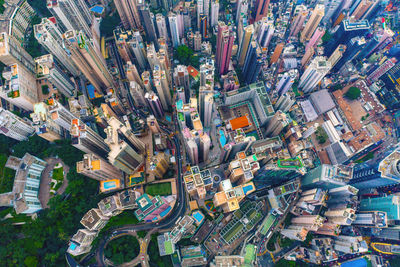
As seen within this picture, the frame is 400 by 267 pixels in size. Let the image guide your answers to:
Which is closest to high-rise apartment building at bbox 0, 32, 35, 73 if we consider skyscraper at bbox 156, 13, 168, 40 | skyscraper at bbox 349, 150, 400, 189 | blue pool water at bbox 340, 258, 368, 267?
skyscraper at bbox 156, 13, 168, 40

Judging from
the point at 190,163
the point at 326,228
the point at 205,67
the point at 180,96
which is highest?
the point at 205,67

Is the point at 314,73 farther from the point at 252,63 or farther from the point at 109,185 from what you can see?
the point at 109,185

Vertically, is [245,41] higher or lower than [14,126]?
higher

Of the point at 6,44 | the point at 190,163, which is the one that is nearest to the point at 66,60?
the point at 6,44

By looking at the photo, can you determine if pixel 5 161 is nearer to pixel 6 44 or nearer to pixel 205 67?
pixel 6 44

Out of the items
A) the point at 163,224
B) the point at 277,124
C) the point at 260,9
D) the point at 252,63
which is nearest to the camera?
the point at 163,224

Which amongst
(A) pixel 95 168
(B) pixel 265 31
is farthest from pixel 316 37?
(A) pixel 95 168

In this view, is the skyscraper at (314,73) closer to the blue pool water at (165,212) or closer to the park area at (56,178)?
the blue pool water at (165,212)
